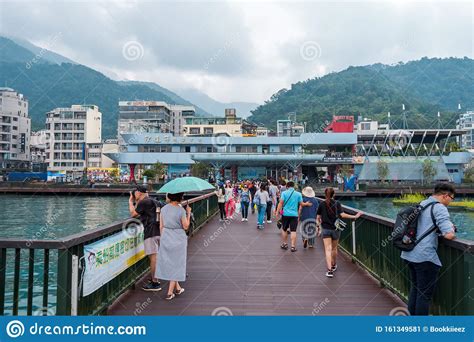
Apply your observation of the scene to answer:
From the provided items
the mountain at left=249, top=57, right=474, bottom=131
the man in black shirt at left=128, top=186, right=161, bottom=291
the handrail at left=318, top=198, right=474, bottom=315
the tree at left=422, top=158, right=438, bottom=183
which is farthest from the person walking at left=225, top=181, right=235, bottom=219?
the mountain at left=249, top=57, right=474, bottom=131

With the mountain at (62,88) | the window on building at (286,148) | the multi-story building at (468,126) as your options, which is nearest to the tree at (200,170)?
the window on building at (286,148)

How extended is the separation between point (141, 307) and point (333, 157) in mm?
55101

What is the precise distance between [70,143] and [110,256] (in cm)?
7796

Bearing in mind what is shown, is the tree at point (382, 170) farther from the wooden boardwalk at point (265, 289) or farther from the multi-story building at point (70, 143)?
the wooden boardwalk at point (265, 289)

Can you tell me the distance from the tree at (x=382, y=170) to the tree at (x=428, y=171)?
4.62m

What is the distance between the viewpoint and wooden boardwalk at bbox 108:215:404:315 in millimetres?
5230

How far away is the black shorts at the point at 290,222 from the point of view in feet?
30.7

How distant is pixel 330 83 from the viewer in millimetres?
138125

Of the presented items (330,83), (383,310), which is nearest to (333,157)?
(383,310)

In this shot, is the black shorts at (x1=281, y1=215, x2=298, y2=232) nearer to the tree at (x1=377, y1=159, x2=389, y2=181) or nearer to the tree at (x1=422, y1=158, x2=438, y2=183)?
the tree at (x1=377, y1=159, x2=389, y2=181)

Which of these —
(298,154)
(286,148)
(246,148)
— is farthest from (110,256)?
(246,148)

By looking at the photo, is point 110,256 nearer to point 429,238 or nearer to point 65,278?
point 65,278

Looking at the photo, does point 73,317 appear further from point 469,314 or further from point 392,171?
point 392,171

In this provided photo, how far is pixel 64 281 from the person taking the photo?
4.04 metres
